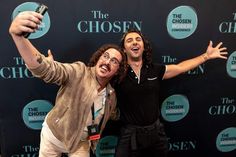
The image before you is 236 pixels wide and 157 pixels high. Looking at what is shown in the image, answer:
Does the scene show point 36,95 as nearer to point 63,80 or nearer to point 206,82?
point 63,80

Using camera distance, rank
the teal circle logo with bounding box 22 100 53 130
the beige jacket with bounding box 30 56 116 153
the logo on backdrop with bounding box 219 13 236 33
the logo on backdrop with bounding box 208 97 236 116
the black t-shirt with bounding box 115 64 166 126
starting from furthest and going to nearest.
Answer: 1. the logo on backdrop with bounding box 208 97 236 116
2. the logo on backdrop with bounding box 219 13 236 33
3. the teal circle logo with bounding box 22 100 53 130
4. the black t-shirt with bounding box 115 64 166 126
5. the beige jacket with bounding box 30 56 116 153

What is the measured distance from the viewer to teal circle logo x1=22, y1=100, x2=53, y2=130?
2078 mm

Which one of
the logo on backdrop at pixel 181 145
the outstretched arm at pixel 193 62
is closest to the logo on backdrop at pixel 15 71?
the outstretched arm at pixel 193 62

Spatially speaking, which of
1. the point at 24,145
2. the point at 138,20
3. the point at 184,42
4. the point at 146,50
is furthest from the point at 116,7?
the point at 24,145

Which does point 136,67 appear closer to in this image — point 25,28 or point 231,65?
point 231,65

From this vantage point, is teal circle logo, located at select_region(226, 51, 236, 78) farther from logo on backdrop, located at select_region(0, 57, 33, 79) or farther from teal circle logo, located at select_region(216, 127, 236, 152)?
logo on backdrop, located at select_region(0, 57, 33, 79)

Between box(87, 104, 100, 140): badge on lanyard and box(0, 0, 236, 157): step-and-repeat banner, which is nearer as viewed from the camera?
box(87, 104, 100, 140): badge on lanyard

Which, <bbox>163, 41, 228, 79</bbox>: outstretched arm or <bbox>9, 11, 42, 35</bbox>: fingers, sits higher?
<bbox>9, 11, 42, 35</bbox>: fingers

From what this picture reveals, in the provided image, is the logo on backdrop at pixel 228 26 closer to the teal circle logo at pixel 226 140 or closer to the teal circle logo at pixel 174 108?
the teal circle logo at pixel 174 108

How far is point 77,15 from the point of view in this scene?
1970mm

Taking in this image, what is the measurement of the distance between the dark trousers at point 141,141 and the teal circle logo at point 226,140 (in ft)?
2.04

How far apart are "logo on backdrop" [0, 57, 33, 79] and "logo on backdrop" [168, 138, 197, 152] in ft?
3.85

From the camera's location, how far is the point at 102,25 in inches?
79.8

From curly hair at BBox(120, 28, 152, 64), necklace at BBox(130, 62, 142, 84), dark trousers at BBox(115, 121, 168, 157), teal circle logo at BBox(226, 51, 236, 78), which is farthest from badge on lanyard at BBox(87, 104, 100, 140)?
teal circle logo at BBox(226, 51, 236, 78)
